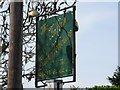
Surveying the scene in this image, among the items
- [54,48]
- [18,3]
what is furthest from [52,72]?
[18,3]

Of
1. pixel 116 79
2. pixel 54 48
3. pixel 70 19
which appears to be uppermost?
pixel 70 19

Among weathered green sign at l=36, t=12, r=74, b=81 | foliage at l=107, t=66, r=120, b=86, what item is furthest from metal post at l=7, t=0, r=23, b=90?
foliage at l=107, t=66, r=120, b=86

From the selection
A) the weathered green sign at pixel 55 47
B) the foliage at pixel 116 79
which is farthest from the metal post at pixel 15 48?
the foliage at pixel 116 79

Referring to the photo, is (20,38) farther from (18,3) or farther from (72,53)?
(72,53)

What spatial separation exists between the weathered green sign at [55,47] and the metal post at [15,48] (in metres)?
1.18

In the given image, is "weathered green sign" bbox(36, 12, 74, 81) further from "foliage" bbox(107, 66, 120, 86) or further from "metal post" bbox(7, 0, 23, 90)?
"foliage" bbox(107, 66, 120, 86)

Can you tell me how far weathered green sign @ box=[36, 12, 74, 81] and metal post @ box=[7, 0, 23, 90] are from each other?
1.18m

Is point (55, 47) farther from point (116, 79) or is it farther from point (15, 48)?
point (116, 79)

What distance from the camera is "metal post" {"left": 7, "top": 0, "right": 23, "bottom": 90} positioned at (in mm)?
6027

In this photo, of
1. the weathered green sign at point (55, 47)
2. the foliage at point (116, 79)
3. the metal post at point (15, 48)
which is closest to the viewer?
the metal post at point (15, 48)

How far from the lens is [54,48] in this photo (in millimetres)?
7414

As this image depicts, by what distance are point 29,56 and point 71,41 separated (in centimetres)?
512

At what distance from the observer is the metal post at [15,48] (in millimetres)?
6027

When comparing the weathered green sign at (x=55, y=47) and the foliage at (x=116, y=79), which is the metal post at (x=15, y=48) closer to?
the weathered green sign at (x=55, y=47)
